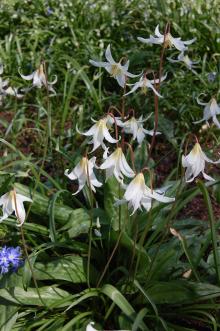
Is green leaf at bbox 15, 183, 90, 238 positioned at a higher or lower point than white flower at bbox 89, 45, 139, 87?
lower

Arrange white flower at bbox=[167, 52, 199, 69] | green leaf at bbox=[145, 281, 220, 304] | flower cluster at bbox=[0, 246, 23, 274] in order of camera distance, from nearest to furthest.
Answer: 1. green leaf at bbox=[145, 281, 220, 304]
2. flower cluster at bbox=[0, 246, 23, 274]
3. white flower at bbox=[167, 52, 199, 69]

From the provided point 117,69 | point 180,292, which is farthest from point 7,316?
point 117,69

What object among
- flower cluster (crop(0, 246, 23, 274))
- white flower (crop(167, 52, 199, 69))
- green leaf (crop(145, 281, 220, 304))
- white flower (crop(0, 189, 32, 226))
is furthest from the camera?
white flower (crop(167, 52, 199, 69))

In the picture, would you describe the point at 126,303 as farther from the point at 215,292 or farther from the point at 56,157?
the point at 56,157

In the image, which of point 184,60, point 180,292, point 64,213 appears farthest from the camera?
point 184,60

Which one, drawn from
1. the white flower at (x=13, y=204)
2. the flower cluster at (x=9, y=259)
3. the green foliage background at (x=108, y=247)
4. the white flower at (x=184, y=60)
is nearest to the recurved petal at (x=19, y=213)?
the white flower at (x=13, y=204)

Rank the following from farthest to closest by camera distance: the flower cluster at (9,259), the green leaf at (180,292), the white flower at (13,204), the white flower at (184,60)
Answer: the white flower at (184,60) → the flower cluster at (9,259) → the green leaf at (180,292) → the white flower at (13,204)

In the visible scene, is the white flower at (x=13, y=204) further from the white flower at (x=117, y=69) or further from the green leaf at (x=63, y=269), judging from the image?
the white flower at (x=117, y=69)

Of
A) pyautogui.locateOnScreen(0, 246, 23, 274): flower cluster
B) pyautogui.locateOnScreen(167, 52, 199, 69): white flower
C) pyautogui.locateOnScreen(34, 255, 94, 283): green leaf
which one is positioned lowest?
pyautogui.locateOnScreen(34, 255, 94, 283): green leaf

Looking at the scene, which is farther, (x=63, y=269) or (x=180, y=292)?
(x=63, y=269)

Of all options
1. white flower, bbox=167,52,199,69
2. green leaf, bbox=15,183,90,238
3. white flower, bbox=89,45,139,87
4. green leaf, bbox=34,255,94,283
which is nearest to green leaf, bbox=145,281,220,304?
green leaf, bbox=34,255,94,283

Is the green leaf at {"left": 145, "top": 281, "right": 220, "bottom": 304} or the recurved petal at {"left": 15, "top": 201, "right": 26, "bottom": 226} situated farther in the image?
the green leaf at {"left": 145, "top": 281, "right": 220, "bottom": 304}

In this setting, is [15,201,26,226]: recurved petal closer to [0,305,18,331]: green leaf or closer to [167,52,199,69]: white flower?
[0,305,18,331]: green leaf

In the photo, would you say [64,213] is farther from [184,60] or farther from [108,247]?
[184,60]
